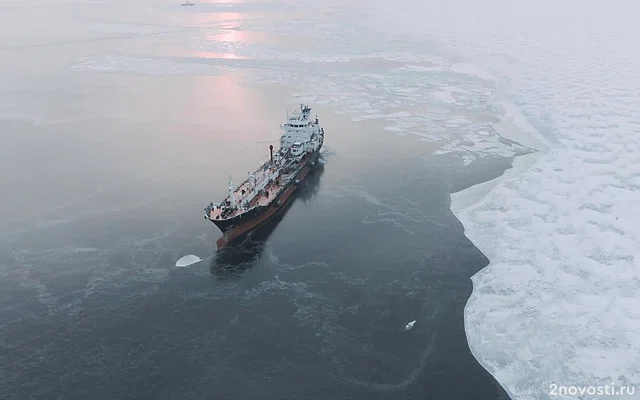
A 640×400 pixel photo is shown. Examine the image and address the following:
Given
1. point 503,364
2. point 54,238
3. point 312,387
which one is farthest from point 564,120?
point 54,238

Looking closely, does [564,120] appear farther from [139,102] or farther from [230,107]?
[139,102]

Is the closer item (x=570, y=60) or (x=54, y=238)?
(x=54, y=238)

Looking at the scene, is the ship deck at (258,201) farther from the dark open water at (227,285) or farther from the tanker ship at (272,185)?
the dark open water at (227,285)


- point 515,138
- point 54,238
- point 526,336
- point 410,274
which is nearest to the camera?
point 526,336

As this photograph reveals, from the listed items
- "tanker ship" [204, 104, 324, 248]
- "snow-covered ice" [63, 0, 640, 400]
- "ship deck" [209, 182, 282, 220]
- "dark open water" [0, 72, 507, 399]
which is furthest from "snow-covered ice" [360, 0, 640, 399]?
"ship deck" [209, 182, 282, 220]

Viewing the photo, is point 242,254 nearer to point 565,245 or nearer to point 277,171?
point 277,171

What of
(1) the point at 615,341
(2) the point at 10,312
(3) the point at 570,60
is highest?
(3) the point at 570,60

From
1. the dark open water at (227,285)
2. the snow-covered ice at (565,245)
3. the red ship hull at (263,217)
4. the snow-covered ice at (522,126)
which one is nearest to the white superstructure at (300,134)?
the dark open water at (227,285)
